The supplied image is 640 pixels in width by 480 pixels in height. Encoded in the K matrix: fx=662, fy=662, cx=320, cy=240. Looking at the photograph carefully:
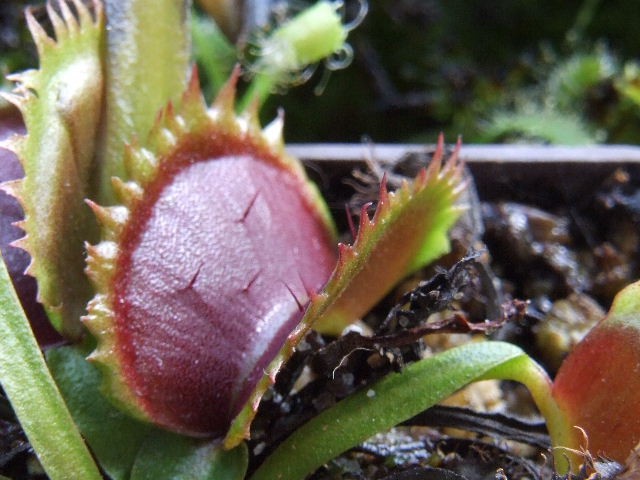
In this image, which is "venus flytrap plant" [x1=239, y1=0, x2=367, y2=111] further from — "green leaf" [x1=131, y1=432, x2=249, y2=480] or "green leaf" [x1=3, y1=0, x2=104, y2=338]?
"green leaf" [x1=131, y1=432, x2=249, y2=480]

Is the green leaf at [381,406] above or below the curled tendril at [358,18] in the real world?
below

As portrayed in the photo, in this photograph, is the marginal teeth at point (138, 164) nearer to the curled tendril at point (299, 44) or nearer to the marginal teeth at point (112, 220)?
the marginal teeth at point (112, 220)

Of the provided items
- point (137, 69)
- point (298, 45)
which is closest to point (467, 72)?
point (298, 45)

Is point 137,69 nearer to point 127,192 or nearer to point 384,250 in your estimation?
point 127,192

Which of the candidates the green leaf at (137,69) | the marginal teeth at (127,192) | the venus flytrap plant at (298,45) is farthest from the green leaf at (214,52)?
the marginal teeth at (127,192)

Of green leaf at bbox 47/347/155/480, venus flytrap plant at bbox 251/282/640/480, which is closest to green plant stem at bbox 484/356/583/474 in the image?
venus flytrap plant at bbox 251/282/640/480

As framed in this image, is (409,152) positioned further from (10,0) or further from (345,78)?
(10,0)
